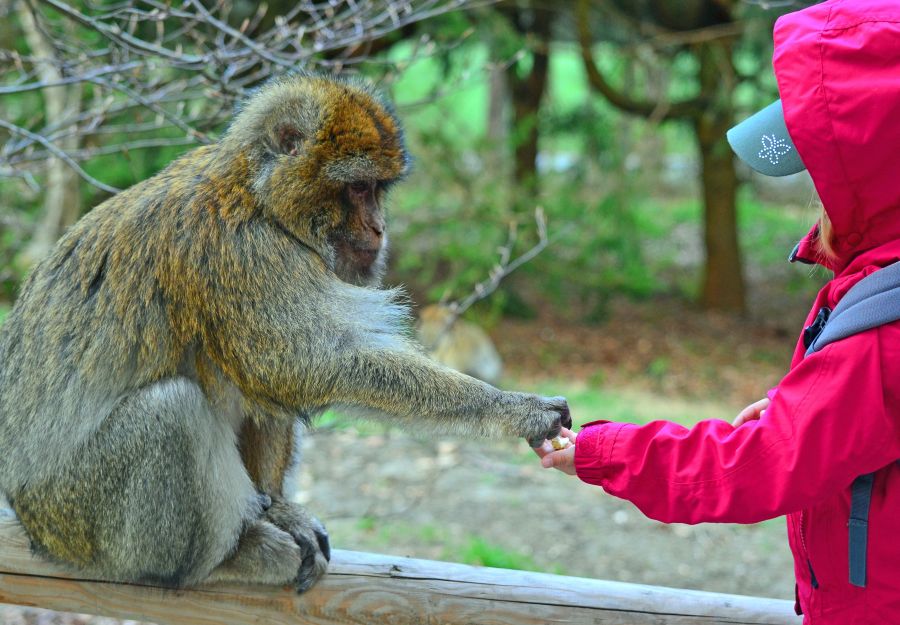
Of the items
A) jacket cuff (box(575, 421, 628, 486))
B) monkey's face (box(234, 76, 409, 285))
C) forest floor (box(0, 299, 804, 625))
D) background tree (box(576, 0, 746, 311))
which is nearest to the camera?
jacket cuff (box(575, 421, 628, 486))

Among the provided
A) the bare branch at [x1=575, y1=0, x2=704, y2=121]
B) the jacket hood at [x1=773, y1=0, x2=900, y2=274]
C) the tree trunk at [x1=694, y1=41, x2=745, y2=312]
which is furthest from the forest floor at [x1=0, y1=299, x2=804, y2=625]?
the bare branch at [x1=575, y1=0, x2=704, y2=121]

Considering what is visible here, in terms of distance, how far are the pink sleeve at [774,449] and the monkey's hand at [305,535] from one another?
1099mm

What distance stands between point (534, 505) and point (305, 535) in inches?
157

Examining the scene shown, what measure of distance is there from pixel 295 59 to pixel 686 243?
14.1 m

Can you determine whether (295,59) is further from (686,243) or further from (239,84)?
(686,243)

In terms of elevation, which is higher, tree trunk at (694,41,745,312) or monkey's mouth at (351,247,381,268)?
monkey's mouth at (351,247,381,268)

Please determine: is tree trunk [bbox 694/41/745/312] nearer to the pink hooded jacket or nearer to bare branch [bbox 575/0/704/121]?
bare branch [bbox 575/0/704/121]

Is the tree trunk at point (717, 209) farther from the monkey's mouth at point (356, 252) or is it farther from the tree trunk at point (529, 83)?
the monkey's mouth at point (356, 252)

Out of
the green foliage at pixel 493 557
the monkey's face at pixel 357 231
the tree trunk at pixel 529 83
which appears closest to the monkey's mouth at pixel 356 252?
the monkey's face at pixel 357 231

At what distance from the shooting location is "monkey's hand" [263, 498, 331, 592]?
3.16m

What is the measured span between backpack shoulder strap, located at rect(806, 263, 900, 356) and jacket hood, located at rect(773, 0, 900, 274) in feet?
0.38

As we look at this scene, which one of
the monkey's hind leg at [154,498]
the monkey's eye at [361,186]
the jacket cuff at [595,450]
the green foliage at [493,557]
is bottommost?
the green foliage at [493,557]

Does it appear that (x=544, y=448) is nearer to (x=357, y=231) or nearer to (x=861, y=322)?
(x=357, y=231)

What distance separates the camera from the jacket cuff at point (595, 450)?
2475 millimetres
